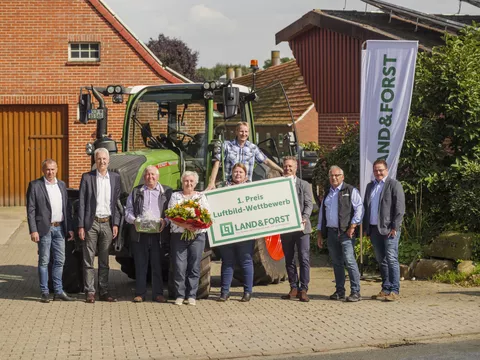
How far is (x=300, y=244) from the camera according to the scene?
1151 centimetres

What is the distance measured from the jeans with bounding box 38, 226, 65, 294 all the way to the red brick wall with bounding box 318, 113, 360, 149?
13.7 metres

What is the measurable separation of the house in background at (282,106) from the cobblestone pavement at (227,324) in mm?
2818

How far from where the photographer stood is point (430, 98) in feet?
47.3

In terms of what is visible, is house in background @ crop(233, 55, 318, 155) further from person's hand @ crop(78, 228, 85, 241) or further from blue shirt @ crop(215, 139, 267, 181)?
person's hand @ crop(78, 228, 85, 241)

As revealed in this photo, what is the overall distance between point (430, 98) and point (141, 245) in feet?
18.4

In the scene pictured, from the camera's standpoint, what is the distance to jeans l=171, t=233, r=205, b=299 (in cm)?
1117

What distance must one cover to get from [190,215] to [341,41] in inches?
567

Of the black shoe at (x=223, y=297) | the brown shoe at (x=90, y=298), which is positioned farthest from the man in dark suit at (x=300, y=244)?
the brown shoe at (x=90, y=298)

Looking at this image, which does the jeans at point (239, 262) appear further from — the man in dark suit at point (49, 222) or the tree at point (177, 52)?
the tree at point (177, 52)

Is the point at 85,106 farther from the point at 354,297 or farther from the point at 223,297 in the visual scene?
the point at 354,297

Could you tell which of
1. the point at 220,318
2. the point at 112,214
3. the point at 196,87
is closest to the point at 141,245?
the point at 112,214

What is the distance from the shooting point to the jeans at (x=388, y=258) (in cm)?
1133

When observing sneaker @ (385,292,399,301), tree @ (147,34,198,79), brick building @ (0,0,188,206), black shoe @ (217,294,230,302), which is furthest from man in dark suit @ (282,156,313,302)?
tree @ (147,34,198,79)

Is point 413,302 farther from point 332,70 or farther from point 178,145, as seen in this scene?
point 332,70
